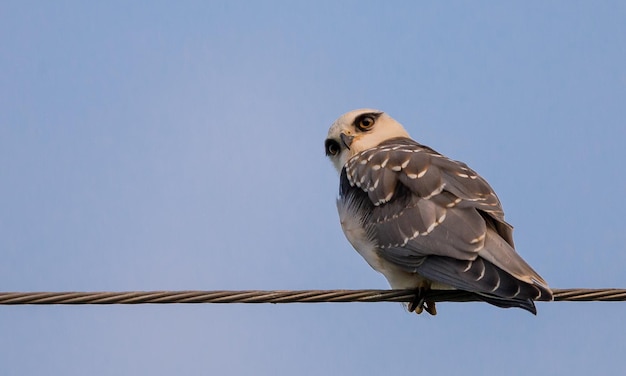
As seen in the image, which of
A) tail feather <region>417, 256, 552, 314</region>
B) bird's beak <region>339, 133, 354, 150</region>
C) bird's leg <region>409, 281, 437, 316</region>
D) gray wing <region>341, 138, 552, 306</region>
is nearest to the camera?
tail feather <region>417, 256, 552, 314</region>

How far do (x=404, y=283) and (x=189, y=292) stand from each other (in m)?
1.66

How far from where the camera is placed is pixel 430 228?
5340 millimetres

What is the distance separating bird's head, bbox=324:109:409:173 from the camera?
7504 millimetres

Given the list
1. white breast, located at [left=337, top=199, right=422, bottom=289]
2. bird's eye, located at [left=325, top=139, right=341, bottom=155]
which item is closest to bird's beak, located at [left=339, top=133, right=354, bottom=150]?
bird's eye, located at [left=325, top=139, right=341, bottom=155]

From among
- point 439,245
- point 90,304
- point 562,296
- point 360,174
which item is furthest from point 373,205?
point 90,304

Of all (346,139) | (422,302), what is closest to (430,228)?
(422,302)

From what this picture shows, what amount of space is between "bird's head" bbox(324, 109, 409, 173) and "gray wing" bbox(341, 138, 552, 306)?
3.57 feet

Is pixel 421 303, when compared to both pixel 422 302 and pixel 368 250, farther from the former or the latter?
pixel 368 250

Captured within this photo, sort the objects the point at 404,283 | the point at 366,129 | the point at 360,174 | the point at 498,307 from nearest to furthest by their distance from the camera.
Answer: the point at 498,307, the point at 404,283, the point at 360,174, the point at 366,129

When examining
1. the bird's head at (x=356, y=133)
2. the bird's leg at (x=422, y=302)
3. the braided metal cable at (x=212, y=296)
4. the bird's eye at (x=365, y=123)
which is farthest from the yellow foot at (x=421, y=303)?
the bird's eye at (x=365, y=123)

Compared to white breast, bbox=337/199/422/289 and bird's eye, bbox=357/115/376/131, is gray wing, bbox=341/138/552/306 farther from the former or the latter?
bird's eye, bbox=357/115/376/131

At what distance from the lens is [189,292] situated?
434 centimetres

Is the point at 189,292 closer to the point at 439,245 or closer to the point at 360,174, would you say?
the point at 439,245

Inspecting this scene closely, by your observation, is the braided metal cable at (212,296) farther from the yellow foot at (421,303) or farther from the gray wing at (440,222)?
the yellow foot at (421,303)
